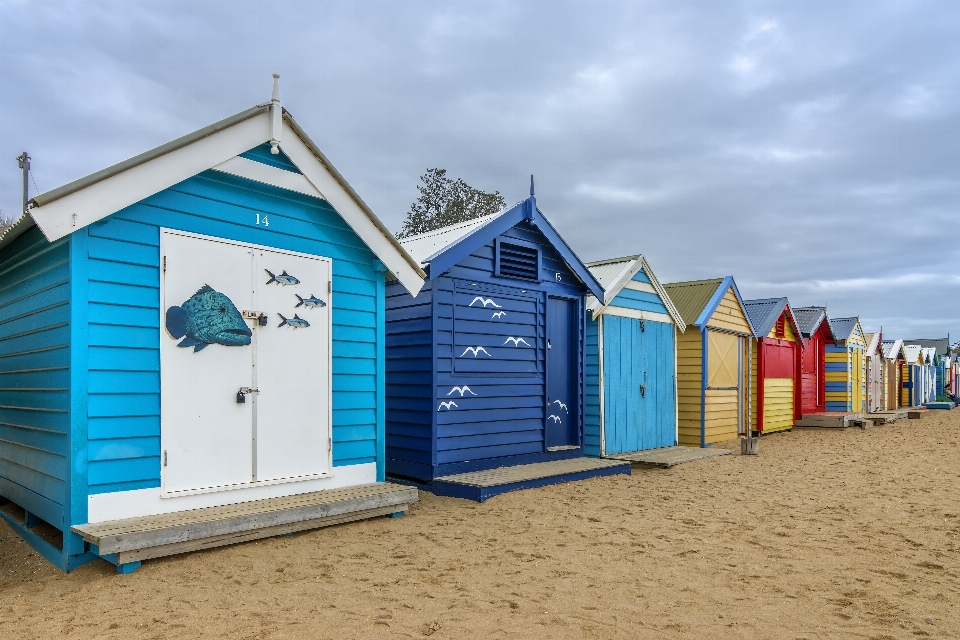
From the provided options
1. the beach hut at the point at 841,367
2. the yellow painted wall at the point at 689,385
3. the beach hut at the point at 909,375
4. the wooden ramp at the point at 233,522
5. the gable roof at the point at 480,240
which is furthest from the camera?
the beach hut at the point at 909,375

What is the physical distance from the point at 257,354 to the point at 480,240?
11.6 feet

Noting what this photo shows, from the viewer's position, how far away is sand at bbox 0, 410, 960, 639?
3891mm

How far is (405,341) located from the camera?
8.39 metres

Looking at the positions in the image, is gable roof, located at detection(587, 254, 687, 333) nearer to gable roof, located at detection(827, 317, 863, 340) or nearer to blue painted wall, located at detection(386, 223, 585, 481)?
blue painted wall, located at detection(386, 223, 585, 481)

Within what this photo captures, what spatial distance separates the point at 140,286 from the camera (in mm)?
5109

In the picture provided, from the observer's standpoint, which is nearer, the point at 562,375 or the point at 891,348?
the point at 562,375

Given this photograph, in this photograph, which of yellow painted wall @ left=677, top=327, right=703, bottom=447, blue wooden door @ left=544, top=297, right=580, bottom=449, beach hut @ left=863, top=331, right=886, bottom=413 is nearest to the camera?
blue wooden door @ left=544, top=297, right=580, bottom=449

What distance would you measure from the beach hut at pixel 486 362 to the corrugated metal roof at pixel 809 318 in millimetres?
12544

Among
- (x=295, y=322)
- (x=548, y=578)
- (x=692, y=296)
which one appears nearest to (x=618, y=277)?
(x=692, y=296)

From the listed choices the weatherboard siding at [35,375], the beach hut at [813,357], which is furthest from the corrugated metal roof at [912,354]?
the weatherboard siding at [35,375]

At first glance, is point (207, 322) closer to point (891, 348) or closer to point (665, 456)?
point (665, 456)

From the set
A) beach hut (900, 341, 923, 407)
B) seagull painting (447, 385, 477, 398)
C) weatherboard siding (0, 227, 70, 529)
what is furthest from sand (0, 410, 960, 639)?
beach hut (900, 341, 923, 407)

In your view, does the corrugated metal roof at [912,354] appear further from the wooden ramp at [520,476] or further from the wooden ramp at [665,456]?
the wooden ramp at [520,476]

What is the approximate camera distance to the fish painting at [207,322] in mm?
5301
